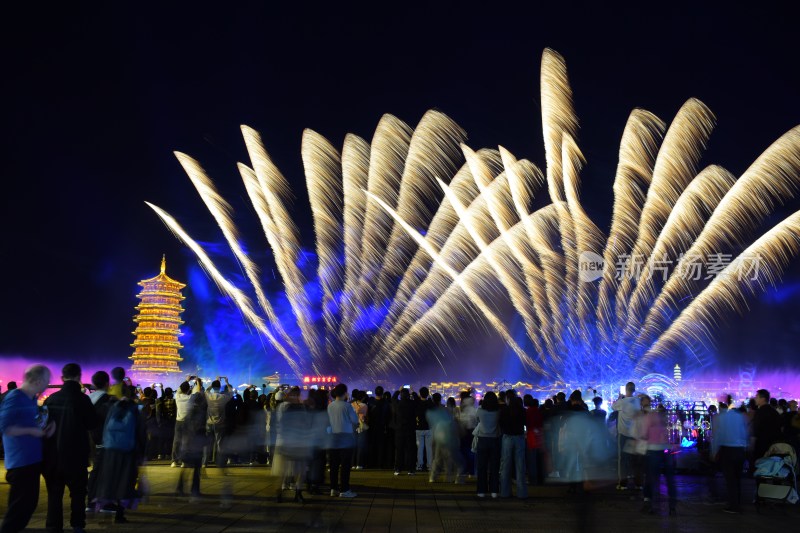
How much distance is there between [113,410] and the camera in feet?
34.7

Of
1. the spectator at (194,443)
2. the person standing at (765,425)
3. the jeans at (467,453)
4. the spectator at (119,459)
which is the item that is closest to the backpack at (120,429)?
the spectator at (119,459)

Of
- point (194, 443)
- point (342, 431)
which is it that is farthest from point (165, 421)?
point (194, 443)

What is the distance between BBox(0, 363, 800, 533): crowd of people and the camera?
805cm

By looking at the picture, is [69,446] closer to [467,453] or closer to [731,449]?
[731,449]

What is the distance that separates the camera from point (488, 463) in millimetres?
14805

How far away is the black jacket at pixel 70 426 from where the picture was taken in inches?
354

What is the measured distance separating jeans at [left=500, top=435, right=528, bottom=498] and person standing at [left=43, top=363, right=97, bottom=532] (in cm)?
744

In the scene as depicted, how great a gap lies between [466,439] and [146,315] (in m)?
60.7

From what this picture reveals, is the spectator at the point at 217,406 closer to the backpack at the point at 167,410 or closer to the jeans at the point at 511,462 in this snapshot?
the backpack at the point at 167,410

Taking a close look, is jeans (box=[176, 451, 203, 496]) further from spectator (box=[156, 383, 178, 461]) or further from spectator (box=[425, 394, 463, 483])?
spectator (box=[156, 383, 178, 461])

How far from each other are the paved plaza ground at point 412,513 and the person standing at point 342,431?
1.56ft

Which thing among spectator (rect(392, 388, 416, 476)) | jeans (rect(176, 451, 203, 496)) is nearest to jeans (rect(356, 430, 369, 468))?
spectator (rect(392, 388, 416, 476))

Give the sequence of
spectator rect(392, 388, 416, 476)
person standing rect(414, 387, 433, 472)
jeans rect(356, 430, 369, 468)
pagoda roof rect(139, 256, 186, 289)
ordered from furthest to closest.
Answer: pagoda roof rect(139, 256, 186, 289) → jeans rect(356, 430, 369, 468) → person standing rect(414, 387, 433, 472) → spectator rect(392, 388, 416, 476)

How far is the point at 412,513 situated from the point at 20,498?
546cm
